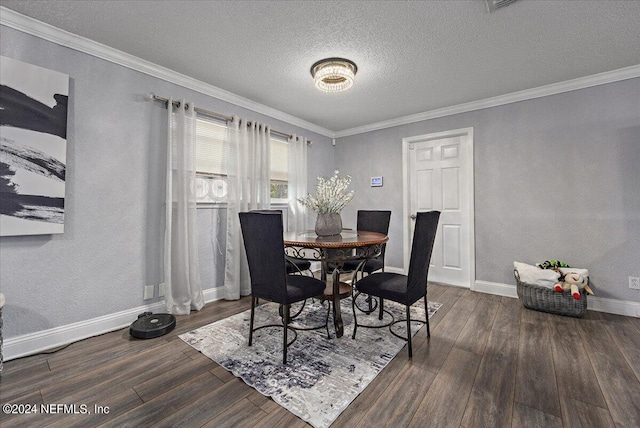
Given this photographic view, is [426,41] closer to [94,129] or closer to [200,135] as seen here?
[200,135]

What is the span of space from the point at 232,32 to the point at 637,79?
3.86m

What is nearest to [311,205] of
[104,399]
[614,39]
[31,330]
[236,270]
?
[236,270]

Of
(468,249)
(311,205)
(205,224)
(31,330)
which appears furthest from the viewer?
(468,249)

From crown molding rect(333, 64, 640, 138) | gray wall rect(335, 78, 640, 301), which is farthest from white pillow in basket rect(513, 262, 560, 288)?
crown molding rect(333, 64, 640, 138)

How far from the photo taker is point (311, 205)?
2.61 meters

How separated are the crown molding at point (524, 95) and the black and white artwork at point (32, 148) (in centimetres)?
379

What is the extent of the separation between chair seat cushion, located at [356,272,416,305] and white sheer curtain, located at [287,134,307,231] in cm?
194

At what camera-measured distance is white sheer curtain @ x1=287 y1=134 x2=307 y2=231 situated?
4.01 metres

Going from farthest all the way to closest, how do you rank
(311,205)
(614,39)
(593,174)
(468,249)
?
(468,249) < (593,174) < (311,205) < (614,39)

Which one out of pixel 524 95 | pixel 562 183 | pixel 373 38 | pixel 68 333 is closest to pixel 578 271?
pixel 562 183

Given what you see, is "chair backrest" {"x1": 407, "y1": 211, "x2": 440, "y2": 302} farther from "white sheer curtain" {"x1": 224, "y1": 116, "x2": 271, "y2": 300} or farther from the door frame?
"white sheer curtain" {"x1": 224, "y1": 116, "x2": 271, "y2": 300}

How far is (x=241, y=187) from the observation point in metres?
3.31

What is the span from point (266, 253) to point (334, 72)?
5.70 ft

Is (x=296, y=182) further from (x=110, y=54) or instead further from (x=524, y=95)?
(x=524, y=95)
